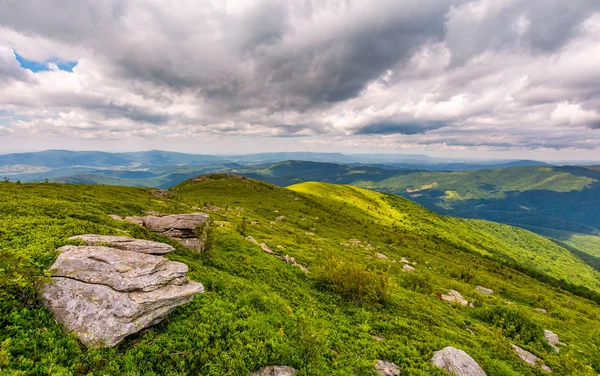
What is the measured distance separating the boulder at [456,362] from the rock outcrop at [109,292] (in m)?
13.4

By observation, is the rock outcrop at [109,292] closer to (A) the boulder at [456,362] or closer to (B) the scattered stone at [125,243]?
(B) the scattered stone at [125,243]

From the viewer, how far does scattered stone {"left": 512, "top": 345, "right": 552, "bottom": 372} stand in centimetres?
1489

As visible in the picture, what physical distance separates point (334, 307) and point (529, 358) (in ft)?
43.8

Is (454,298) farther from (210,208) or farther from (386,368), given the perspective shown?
(210,208)

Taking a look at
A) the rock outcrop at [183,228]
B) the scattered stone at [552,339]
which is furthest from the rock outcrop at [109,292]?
the scattered stone at [552,339]

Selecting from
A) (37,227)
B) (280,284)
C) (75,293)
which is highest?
(37,227)

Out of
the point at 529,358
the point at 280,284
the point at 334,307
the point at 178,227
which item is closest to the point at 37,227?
the point at 178,227

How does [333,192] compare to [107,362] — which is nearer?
[107,362]

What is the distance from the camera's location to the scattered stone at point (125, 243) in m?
12.9

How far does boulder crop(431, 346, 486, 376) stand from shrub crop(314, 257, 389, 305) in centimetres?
545

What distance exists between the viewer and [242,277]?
691 inches

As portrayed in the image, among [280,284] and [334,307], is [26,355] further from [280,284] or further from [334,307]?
[334,307]

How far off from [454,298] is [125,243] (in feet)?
97.4

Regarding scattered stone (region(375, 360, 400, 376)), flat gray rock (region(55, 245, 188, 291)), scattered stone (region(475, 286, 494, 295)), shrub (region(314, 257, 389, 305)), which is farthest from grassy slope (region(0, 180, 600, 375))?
scattered stone (region(475, 286, 494, 295))
